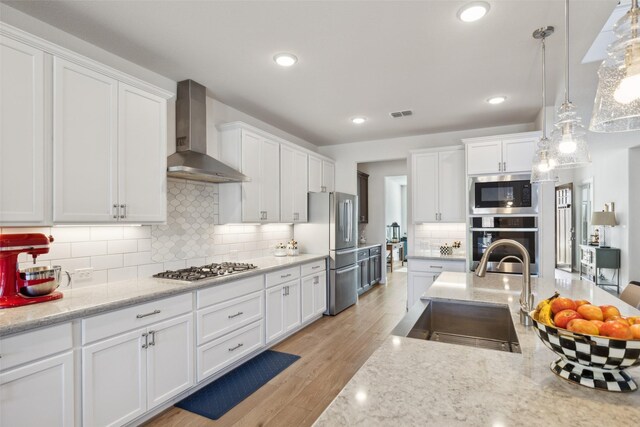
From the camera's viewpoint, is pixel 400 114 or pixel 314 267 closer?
pixel 400 114

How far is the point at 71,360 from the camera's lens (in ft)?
5.85

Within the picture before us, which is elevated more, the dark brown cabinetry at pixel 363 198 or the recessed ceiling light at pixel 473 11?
the recessed ceiling light at pixel 473 11

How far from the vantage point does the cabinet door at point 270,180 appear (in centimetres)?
387

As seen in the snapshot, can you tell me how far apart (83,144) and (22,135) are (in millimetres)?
320

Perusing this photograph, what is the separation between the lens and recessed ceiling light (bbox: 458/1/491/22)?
2004mm

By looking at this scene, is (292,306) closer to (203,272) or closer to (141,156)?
(203,272)

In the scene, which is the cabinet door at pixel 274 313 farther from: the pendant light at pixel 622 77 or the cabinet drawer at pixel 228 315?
the pendant light at pixel 622 77

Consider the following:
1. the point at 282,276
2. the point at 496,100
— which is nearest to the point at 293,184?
the point at 282,276

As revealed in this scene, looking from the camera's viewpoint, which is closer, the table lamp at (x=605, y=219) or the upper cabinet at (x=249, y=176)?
the upper cabinet at (x=249, y=176)

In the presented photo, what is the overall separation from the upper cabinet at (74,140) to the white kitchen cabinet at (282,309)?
1412mm

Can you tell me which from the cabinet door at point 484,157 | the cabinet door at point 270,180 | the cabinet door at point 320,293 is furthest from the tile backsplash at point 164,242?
the cabinet door at point 484,157

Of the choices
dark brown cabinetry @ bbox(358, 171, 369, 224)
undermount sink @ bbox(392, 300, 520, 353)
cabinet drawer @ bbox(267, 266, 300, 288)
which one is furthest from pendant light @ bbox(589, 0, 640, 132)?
dark brown cabinetry @ bbox(358, 171, 369, 224)

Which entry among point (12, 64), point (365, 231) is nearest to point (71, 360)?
point (12, 64)

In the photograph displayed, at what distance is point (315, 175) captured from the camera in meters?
5.00
